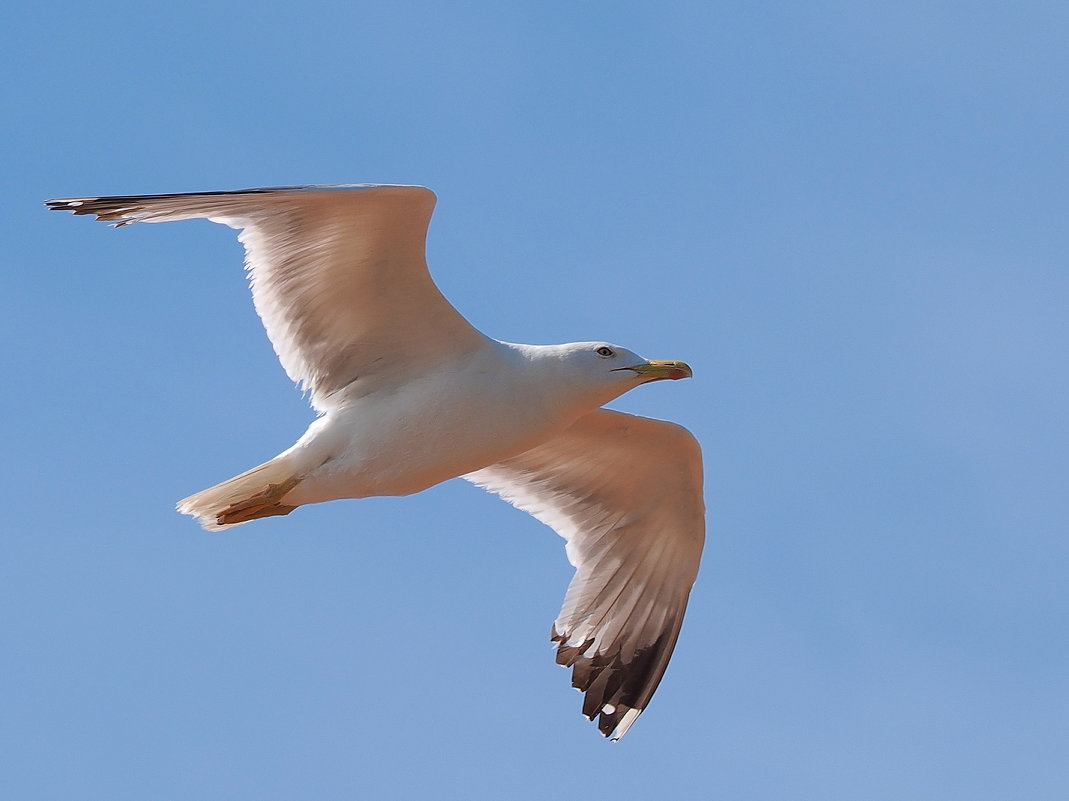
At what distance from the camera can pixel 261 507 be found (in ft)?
35.2

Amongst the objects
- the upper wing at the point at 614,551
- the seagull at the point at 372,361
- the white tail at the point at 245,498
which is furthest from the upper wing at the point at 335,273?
the upper wing at the point at 614,551

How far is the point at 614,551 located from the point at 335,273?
3.29m

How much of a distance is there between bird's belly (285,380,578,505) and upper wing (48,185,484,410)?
44cm

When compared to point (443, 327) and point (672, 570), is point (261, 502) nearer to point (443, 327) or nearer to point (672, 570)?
point (443, 327)

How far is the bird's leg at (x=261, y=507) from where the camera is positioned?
1060 cm

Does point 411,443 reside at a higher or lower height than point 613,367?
lower

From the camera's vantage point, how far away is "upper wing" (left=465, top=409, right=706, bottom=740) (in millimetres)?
12211

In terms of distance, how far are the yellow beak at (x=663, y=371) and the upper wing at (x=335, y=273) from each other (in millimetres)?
1109

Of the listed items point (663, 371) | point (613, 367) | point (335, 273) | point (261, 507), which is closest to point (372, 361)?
point (335, 273)

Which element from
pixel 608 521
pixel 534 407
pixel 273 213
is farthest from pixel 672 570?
pixel 273 213

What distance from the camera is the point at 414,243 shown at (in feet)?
33.8

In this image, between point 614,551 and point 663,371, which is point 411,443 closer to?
point 663,371

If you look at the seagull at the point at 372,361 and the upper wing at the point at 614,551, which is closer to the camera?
the seagull at the point at 372,361

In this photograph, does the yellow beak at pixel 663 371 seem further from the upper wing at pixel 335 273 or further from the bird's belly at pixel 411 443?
the upper wing at pixel 335 273
